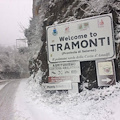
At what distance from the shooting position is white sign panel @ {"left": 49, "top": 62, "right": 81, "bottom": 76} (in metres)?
7.28

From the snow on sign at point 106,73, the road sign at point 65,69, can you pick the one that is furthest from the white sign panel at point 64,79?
the snow on sign at point 106,73

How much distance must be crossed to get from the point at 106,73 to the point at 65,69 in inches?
75.9

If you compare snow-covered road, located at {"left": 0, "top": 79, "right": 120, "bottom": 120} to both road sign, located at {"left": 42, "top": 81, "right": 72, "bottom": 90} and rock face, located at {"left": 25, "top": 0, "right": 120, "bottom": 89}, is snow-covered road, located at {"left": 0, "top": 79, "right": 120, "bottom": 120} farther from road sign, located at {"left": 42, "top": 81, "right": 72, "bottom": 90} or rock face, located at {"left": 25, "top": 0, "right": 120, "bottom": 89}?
rock face, located at {"left": 25, "top": 0, "right": 120, "bottom": 89}

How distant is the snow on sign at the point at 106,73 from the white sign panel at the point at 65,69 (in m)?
0.98

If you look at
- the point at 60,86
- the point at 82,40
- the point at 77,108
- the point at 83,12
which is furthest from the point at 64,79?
the point at 83,12

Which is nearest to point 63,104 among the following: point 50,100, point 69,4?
point 50,100

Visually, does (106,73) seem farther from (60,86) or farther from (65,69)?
(60,86)

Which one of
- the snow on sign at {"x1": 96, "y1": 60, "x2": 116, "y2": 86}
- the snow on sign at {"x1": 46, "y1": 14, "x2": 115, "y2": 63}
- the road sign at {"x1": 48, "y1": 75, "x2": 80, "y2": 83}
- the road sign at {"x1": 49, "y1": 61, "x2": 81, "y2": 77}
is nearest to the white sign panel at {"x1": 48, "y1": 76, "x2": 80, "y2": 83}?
the road sign at {"x1": 48, "y1": 75, "x2": 80, "y2": 83}

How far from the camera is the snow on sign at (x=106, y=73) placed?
632 cm

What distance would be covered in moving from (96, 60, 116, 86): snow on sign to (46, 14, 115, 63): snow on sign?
0.29 meters

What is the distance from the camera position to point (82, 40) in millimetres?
7141

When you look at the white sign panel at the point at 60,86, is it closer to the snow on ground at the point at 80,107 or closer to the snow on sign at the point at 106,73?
the snow on ground at the point at 80,107

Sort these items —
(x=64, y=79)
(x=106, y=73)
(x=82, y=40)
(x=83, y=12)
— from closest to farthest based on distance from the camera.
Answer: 1. (x=106, y=73)
2. (x=82, y=40)
3. (x=64, y=79)
4. (x=83, y=12)

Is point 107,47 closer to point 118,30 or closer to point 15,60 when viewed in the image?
point 118,30
